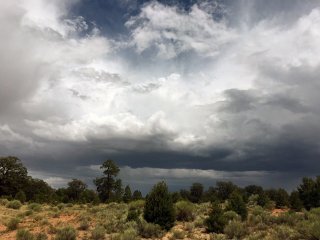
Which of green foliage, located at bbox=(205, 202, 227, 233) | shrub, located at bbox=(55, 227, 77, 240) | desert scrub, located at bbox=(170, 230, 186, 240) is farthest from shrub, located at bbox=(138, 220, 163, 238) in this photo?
shrub, located at bbox=(55, 227, 77, 240)

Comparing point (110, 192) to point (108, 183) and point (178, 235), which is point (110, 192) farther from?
point (178, 235)

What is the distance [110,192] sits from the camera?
83500 mm

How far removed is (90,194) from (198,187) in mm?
35753

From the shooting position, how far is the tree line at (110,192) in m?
57.8

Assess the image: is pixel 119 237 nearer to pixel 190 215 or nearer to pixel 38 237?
pixel 38 237

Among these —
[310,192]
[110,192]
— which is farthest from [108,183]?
[310,192]

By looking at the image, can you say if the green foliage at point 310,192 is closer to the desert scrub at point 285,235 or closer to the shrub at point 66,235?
the desert scrub at point 285,235

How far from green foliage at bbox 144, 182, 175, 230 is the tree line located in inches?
829

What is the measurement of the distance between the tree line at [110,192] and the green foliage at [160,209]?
2105 cm

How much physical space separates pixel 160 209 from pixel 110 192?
53252mm

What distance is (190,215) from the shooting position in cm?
3672

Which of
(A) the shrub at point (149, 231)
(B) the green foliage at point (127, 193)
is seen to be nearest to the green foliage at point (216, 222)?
(A) the shrub at point (149, 231)

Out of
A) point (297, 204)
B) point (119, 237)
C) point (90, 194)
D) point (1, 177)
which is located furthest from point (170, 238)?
point (1, 177)

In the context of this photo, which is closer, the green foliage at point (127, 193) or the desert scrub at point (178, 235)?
A: the desert scrub at point (178, 235)
